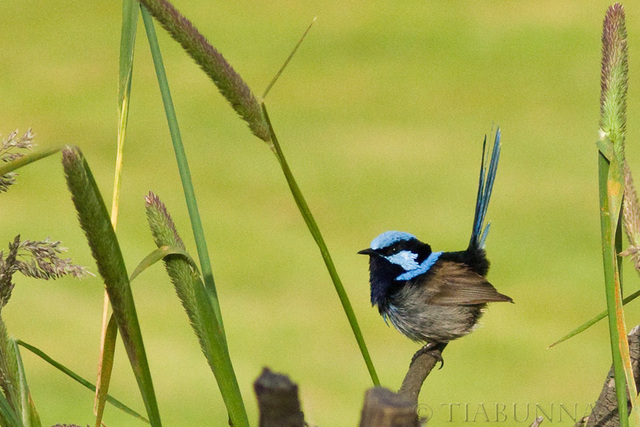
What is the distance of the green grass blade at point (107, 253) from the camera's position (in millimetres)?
512

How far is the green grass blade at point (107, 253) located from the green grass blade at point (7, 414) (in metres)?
0.11

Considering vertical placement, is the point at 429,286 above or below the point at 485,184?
below

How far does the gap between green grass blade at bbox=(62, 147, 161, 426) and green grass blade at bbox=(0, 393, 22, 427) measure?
0.35 feet

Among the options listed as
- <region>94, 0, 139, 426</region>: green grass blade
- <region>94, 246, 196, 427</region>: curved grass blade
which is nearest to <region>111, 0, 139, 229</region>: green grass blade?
<region>94, 0, 139, 426</region>: green grass blade

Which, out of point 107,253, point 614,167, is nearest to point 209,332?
point 107,253

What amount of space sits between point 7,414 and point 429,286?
3.47 ft

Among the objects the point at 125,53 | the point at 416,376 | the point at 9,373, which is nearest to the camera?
the point at 9,373

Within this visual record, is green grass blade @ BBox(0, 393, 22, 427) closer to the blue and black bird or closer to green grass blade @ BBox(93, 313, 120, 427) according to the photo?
green grass blade @ BBox(93, 313, 120, 427)

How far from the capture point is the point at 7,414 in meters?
0.63

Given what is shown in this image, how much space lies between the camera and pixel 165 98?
2.35 ft

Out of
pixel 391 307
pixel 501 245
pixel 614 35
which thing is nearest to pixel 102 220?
pixel 614 35

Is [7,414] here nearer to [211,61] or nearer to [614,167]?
[211,61]

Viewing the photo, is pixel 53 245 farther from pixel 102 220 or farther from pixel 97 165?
pixel 97 165

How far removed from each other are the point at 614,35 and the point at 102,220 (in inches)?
18.1
